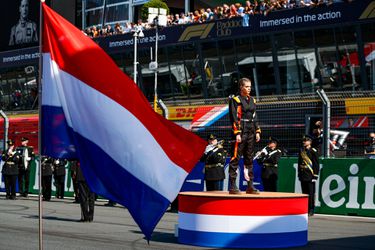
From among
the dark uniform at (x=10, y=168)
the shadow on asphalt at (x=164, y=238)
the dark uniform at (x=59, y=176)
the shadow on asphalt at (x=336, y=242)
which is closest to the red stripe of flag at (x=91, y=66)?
the shadow on asphalt at (x=336, y=242)

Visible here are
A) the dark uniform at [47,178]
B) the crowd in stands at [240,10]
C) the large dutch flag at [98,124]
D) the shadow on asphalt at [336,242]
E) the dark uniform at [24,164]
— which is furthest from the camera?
the crowd in stands at [240,10]

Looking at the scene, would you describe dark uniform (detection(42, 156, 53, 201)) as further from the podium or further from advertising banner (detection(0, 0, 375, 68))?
the podium

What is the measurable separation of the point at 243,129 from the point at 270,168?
7.10m

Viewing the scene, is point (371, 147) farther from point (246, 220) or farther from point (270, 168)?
point (246, 220)

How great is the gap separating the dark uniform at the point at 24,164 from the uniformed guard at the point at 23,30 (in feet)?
86.6

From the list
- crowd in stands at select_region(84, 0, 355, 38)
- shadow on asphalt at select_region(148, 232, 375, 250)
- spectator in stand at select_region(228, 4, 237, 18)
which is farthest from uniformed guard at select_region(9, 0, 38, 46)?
shadow on asphalt at select_region(148, 232, 375, 250)

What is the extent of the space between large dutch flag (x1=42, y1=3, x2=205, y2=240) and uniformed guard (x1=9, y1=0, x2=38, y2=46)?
151ft

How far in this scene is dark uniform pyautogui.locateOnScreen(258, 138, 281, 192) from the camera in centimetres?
1936

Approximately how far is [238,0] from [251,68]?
11866 mm

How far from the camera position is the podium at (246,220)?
1150cm

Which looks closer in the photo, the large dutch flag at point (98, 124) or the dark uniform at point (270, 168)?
the large dutch flag at point (98, 124)

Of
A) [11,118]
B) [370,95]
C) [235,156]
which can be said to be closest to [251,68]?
[370,95]

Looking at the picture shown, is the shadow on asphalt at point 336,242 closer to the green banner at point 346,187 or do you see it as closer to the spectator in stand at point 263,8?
the green banner at point 346,187

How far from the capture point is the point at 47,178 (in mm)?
25000
